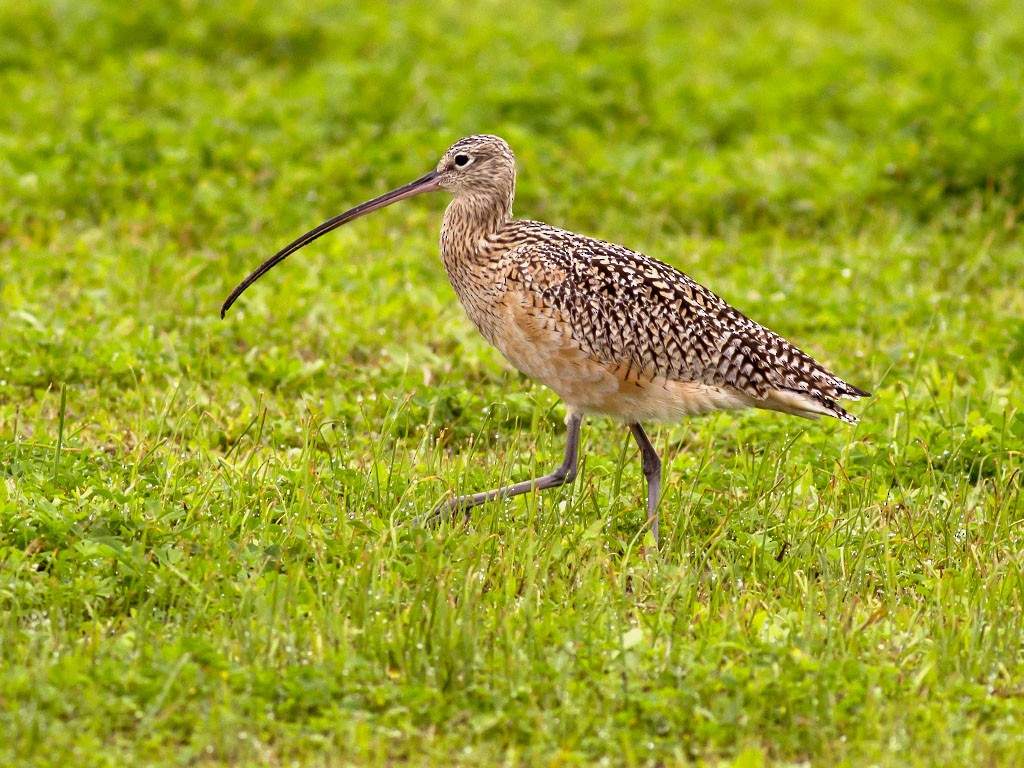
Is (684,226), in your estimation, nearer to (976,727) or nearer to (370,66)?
(370,66)

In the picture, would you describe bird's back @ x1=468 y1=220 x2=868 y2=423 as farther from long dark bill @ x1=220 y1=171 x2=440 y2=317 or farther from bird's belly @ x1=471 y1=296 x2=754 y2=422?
long dark bill @ x1=220 y1=171 x2=440 y2=317

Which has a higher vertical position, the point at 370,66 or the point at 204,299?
the point at 370,66

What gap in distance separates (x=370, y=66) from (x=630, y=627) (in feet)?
25.6

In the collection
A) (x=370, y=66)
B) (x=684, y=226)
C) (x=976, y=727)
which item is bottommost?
(x=976, y=727)

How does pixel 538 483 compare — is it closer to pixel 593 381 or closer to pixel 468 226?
pixel 593 381

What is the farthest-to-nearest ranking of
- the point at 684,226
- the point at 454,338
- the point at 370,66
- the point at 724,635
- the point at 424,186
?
the point at 370,66, the point at 684,226, the point at 454,338, the point at 424,186, the point at 724,635

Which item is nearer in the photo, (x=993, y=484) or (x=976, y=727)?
(x=976, y=727)

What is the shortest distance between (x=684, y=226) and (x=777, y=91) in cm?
243

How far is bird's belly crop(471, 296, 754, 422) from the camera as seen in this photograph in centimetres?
602

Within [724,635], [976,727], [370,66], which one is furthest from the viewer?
[370,66]

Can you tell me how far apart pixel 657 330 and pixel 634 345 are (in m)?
0.12

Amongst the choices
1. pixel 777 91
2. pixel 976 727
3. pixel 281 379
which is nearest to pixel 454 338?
pixel 281 379

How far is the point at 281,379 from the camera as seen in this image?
7562 mm

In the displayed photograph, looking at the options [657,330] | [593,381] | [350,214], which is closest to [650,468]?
[593,381]
